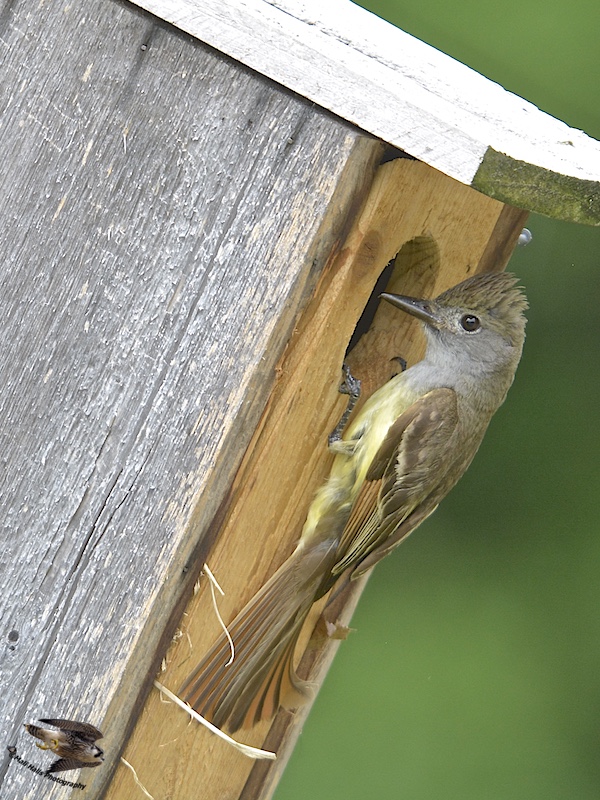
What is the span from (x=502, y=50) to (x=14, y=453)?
81.5 inches

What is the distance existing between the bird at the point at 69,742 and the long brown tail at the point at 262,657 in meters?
0.18

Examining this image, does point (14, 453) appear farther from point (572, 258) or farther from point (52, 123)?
point (572, 258)

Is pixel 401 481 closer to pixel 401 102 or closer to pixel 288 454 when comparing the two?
pixel 288 454

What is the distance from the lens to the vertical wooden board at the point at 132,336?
189 centimetres

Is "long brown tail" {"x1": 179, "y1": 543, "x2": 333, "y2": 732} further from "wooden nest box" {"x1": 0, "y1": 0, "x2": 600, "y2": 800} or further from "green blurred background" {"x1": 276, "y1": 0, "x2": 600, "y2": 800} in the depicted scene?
"green blurred background" {"x1": 276, "y1": 0, "x2": 600, "y2": 800}

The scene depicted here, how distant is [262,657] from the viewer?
7.13 feet

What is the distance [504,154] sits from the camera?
67.6 inches

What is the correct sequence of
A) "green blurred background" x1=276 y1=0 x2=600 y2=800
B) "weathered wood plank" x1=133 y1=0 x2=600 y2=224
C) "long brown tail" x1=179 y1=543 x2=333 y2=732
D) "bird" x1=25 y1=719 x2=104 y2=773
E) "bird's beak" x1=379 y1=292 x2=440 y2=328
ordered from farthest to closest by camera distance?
"green blurred background" x1=276 y1=0 x2=600 y2=800, "bird's beak" x1=379 y1=292 x2=440 y2=328, "long brown tail" x1=179 y1=543 x2=333 y2=732, "bird" x1=25 y1=719 x2=104 y2=773, "weathered wood plank" x1=133 y1=0 x2=600 y2=224

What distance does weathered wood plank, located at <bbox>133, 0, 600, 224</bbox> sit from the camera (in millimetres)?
1731

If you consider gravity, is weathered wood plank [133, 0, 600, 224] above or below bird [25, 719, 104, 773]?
above

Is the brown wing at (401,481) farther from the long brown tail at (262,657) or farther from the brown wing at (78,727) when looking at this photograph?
the brown wing at (78,727)

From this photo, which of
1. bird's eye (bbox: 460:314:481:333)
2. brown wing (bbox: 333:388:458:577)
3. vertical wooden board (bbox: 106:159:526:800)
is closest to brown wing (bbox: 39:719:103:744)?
vertical wooden board (bbox: 106:159:526:800)

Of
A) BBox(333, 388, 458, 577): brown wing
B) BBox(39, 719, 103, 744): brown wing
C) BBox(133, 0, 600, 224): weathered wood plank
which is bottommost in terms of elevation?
BBox(39, 719, 103, 744): brown wing

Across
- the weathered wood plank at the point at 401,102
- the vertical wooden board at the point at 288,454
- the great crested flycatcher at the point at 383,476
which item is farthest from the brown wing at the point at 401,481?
the weathered wood plank at the point at 401,102
